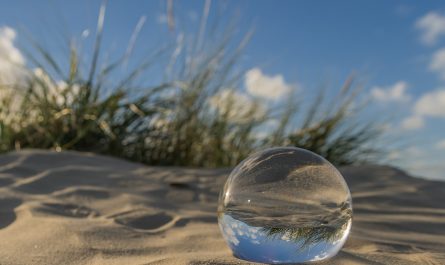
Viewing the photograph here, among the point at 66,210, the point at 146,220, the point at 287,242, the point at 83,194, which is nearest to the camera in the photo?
the point at 287,242

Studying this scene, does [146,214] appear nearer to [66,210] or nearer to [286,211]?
A: [66,210]

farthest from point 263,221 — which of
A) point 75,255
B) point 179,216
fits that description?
point 179,216

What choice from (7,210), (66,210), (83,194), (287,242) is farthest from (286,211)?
(83,194)

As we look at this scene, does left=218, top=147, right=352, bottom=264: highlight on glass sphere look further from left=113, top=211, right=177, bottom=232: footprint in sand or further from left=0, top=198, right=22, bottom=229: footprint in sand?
left=0, top=198, right=22, bottom=229: footprint in sand

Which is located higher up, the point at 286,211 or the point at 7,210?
the point at 286,211

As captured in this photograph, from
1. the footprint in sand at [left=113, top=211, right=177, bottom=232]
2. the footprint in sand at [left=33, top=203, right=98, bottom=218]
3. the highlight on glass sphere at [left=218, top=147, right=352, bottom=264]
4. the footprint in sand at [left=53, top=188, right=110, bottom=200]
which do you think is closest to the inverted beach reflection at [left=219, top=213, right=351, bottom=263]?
the highlight on glass sphere at [left=218, top=147, right=352, bottom=264]

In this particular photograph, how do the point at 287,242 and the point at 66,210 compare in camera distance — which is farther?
the point at 66,210

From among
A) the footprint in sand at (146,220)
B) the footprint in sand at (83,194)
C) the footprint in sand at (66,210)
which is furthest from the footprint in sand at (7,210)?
the footprint in sand at (146,220)

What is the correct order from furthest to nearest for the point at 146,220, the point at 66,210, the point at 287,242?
the point at 66,210 → the point at 146,220 → the point at 287,242
